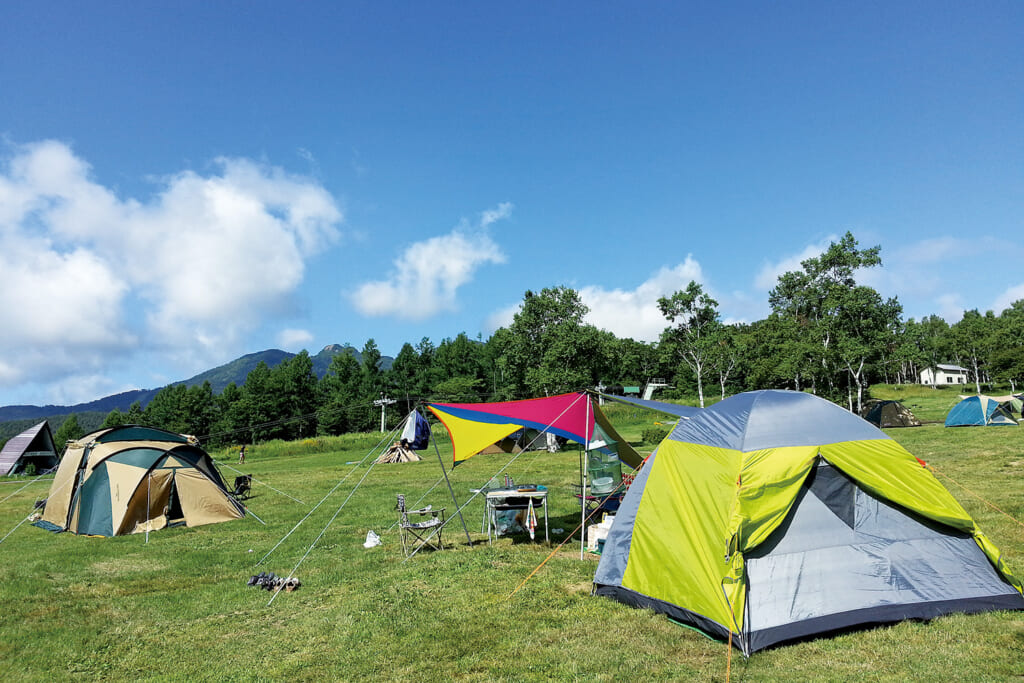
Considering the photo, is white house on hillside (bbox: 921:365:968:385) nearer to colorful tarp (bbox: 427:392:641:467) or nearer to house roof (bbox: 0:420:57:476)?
colorful tarp (bbox: 427:392:641:467)

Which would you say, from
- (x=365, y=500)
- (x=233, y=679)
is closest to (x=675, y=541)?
(x=233, y=679)

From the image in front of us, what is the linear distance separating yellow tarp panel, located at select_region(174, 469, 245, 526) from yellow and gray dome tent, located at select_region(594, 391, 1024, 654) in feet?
35.7

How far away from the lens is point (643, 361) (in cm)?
7712

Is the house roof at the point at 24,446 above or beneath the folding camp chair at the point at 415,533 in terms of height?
above

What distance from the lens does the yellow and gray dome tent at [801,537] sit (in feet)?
18.3

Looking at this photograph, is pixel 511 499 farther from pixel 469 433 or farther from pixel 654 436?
pixel 654 436

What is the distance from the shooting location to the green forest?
36.2 metres

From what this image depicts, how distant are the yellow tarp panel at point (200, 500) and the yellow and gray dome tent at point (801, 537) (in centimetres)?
1087

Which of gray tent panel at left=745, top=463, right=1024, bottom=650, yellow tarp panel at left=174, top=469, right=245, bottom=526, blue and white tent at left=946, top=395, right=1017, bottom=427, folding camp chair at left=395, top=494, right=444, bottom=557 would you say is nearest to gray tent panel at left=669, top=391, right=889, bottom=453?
gray tent panel at left=745, top=463, right=1024, bottom=650

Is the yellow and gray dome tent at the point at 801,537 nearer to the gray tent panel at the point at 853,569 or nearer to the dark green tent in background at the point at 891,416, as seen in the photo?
the gray tent panel at the point at 853,569

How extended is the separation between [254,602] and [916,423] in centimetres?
3182

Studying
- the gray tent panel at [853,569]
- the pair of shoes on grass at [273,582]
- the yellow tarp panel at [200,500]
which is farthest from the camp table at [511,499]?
the yellow tarp panel at [200,500]

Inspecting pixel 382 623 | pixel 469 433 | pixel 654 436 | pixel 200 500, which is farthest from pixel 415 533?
pixel 654 436

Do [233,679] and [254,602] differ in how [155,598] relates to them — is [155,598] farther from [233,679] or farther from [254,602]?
[233,679]
